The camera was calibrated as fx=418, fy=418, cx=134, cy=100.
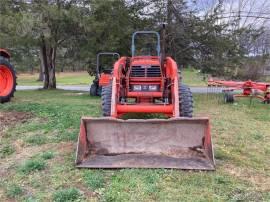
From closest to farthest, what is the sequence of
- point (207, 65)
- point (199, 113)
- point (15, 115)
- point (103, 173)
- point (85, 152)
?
1. point (103, 173)
2. point (85, 152)
3. point (15, 115)
4. point (199, 113)
5. point (207, 65)

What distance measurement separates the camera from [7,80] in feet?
35.3

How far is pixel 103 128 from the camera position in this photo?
5.39 meters

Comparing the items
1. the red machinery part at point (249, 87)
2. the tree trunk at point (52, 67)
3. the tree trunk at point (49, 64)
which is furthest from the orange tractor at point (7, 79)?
the tree trunk at point (52, 67)

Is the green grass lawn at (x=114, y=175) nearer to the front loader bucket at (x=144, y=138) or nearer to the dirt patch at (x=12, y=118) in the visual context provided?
the front loader bucket at (x=144, y=138)

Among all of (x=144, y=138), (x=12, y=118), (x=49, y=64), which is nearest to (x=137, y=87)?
(x=144, y=138)

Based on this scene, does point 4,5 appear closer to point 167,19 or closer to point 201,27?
point 167,19

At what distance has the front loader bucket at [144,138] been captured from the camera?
523 cm

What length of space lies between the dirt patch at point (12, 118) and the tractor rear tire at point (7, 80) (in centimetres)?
163

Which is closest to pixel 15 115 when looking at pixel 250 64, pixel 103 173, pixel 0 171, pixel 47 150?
pixel 47 150

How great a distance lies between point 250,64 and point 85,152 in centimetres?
2310

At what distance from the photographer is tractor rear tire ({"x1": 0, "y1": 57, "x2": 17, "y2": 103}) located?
10.5m

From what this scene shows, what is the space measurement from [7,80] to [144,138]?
648 centimetres

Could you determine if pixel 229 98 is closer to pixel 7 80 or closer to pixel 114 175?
pixel 7 80

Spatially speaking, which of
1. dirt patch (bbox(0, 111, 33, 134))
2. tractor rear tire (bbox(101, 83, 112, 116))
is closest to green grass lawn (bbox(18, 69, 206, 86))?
dirt patch (bbox(0, 111, 33, 134))
